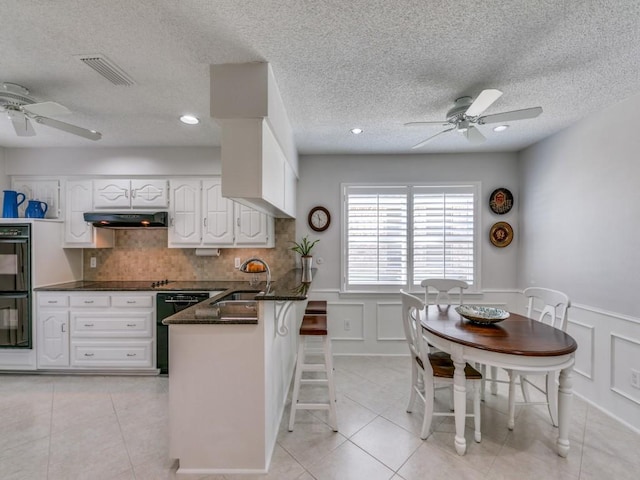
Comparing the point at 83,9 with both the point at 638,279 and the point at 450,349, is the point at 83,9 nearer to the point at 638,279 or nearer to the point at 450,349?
the point at 450,349

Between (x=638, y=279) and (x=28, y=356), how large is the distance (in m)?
5.78

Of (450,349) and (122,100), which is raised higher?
(122,100)

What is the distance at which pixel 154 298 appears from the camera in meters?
3.15

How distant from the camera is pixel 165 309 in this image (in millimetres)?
3135

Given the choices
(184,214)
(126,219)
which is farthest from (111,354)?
(184,214)

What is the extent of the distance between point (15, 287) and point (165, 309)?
1.59 m

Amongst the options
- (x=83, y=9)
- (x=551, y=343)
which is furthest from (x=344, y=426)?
(x=83, y=9)

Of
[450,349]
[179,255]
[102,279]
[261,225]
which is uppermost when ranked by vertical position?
[261,225]

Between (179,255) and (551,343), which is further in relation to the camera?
(179,255)

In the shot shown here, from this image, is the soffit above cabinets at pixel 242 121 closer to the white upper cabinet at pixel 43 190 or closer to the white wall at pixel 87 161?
the white wall at pixel 87 161

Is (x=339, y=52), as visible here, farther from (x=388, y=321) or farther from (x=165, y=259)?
(x=165, y=259)

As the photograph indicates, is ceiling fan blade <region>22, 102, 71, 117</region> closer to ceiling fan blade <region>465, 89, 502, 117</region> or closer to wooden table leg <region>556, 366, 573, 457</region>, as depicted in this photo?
ceiling fan blade <region>465, 89, 502, 117</region>

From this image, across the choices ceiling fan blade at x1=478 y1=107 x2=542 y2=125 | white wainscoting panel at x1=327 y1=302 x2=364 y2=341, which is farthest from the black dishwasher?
ceiling fan blade at x1=478 y1=107 x2=542 y2=125

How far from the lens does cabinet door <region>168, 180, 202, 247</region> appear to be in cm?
346
